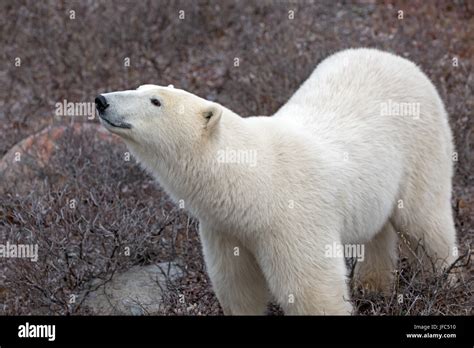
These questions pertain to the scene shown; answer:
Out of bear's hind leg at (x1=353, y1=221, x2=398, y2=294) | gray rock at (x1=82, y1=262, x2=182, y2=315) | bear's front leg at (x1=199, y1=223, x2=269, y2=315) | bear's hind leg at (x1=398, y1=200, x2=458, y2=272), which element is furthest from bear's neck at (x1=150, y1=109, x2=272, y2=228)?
bear's hind leg at (x1=353, y1=221, x2=398, y2=294)

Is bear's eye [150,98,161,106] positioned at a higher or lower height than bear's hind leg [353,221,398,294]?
higher

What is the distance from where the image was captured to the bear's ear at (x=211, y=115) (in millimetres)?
3352

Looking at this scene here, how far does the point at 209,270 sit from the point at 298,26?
4.70 m

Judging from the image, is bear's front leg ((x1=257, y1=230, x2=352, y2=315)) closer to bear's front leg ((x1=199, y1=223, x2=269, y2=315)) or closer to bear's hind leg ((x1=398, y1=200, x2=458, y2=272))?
bear's front leg ((x1=199, y1=223, x2=269, y2=315))

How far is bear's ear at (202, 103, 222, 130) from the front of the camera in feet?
11.0

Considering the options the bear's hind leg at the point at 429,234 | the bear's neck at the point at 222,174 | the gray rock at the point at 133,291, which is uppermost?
the bear's neck at the point at 222,174

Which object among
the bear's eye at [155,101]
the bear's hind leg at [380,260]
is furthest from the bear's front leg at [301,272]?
the bear's hind leg at [380,260]

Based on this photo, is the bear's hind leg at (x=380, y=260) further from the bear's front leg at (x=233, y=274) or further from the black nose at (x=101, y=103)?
the black nose at (x=101, y=103)

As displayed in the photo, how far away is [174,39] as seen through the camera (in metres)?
8.63

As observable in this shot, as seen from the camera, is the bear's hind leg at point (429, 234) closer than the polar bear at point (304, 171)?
No

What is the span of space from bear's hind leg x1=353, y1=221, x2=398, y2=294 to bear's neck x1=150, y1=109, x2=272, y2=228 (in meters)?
1.24

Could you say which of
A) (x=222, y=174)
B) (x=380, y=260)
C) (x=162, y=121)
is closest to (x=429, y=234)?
(x=380, y=260)

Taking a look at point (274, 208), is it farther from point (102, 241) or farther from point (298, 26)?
point (298, 26)

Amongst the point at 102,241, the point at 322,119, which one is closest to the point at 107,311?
the point at 102,241
